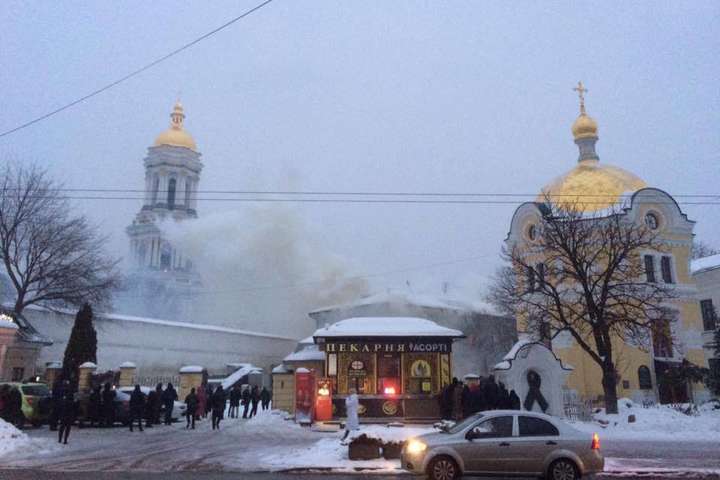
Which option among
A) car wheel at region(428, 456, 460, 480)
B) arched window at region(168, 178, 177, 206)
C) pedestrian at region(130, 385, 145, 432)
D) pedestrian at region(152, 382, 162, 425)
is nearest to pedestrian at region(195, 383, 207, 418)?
pedestrian at region(152, 382, 162, 425)

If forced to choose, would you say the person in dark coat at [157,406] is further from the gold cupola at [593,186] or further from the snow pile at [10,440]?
the gold cupola at [593,186]

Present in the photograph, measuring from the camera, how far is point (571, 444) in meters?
9.60

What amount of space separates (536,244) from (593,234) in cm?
456

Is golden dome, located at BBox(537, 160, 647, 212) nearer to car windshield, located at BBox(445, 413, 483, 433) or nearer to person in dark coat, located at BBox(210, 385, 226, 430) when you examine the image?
person in dark coat, located at BBox(210, 385, 226, 430)

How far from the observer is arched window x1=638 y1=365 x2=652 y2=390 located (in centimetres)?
3011

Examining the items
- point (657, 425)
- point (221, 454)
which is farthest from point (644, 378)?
point (221, 454)

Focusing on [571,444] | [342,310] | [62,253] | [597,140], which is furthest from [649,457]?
[342,310]

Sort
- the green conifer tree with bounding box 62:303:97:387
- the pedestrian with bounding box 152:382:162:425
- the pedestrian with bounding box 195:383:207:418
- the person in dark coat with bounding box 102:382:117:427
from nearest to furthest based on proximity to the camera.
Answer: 1. the person in dark coat with bounding box 102:382:117:427
2. the pedestrian with bounding box 152:382:162:425
3. the pedestrian with bounding box 195:383:207:418
4. the green conifer tree with bounding box 62:303:97:387

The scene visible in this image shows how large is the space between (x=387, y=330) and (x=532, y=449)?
14526 mm

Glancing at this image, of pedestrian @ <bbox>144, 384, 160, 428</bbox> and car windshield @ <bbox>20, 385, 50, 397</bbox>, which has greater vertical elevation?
car windshield @ <bbox>20, 385, 50, 397</bbox>

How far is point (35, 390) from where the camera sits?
67.9 feet

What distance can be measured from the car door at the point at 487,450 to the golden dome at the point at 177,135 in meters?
62.7

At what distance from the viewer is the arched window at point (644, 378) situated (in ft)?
98.8

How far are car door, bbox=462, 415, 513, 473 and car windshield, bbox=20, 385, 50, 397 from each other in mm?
17670
